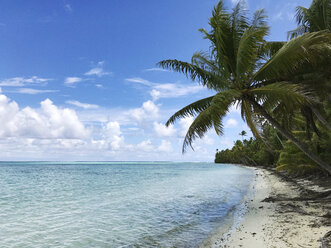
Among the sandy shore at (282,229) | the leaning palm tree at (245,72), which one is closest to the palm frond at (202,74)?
the leaning palm tree at (245,72)

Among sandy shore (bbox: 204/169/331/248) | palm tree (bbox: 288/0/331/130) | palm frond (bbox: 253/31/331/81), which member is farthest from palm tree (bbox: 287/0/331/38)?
sandy shore (bbox: 204/169/331/248)

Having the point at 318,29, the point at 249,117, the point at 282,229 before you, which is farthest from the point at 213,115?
the point at 318,29

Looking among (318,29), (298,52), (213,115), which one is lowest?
(213,115)

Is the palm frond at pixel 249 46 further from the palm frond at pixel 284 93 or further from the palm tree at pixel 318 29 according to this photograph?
the palm tree at pixel 318 29

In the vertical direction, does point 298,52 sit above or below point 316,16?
below

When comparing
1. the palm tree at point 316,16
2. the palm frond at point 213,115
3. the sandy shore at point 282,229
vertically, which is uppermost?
the palm tree at point 316,16

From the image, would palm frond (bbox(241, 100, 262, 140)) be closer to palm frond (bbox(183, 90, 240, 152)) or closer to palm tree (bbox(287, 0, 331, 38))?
palm frond (bbox(183, 90, 240, 152))

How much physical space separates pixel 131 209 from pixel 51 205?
19.1 ft

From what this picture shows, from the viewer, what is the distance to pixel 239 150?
341 feet

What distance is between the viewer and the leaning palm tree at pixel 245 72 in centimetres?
718

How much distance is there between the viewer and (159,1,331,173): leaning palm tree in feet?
23.6

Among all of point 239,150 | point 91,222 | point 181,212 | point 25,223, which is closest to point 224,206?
point 181,212

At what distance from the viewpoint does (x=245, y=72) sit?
851 cm

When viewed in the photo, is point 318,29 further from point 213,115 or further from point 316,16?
point 213,115
